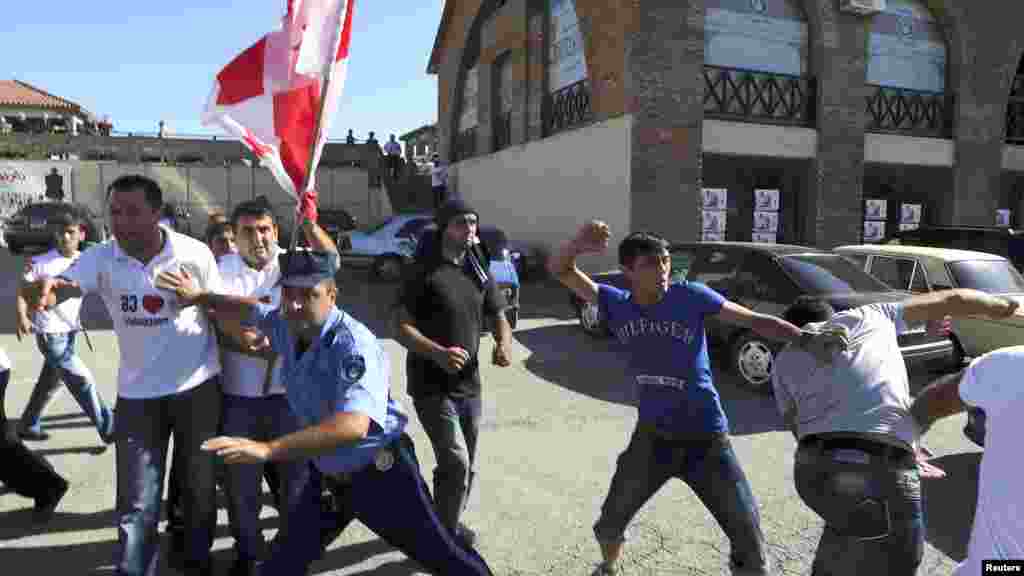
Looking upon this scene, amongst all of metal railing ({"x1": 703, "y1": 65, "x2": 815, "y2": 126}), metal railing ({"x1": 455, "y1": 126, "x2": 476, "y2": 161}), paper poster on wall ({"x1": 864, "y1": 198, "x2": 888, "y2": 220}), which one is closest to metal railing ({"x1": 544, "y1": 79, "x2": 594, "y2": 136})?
metal railing ({"x1": 703, "y1": 65, "x2": 815, "y2": 126})

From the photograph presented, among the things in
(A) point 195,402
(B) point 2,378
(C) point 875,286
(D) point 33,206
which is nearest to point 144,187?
(A) point 195,402

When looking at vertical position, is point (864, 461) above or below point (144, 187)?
below

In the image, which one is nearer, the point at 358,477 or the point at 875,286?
the point at 358,477

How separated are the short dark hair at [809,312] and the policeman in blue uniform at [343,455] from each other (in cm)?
160

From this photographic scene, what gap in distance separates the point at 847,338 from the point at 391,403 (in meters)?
1.73

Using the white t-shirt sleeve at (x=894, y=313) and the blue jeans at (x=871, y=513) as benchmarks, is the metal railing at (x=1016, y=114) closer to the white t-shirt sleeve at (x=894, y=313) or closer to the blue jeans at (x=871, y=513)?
the white t-shirt sleeve at (x=894, y=313)

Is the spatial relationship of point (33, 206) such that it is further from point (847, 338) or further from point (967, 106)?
point (967, 106)

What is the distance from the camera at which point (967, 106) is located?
52.5ft

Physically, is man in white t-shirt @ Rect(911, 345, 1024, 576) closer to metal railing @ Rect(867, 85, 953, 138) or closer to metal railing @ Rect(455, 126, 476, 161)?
metal railing @ Rect(867, 85, 953, 138)

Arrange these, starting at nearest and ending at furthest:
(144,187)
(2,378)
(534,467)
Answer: (144,187) < (2,378) < (534,467)

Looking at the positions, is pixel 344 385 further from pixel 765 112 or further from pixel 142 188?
pixel 765 112

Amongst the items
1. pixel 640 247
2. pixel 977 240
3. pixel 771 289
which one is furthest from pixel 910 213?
pixel 640 247

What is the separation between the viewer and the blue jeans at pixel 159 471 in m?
2.91

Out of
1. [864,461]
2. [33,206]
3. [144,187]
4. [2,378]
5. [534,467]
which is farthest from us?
[33,206]
